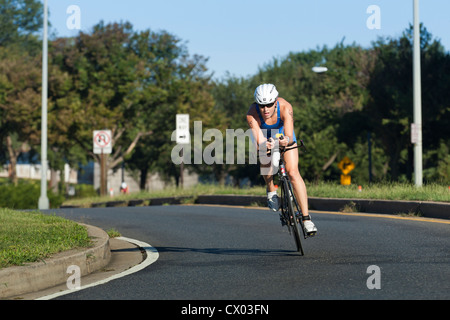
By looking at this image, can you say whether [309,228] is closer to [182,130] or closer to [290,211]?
[290,211]

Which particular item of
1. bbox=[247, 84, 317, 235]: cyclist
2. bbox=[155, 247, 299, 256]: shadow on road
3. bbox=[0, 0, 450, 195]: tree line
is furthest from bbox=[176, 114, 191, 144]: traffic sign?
bbox=[247, 84, 317, 235]: cyclist

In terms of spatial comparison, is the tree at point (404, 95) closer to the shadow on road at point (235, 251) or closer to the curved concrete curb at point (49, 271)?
the shadow on road at point (235, 251)

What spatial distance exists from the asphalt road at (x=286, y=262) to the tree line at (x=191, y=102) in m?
21.7

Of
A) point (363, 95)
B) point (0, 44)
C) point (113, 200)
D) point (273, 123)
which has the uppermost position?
point (0, 44)

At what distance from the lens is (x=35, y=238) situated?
31.8ft

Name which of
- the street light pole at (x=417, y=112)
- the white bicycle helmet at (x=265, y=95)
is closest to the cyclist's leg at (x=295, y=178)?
the white bicycle helmet at (x=265, y=95)

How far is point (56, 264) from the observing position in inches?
312

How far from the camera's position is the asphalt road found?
665 cm

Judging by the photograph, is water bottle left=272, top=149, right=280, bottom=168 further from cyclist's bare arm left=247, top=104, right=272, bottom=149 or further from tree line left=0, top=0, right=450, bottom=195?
tree line left=0, top=0, right=450, bottom=195

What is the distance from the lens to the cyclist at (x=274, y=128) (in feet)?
29.1

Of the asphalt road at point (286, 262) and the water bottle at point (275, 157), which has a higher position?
the water bottle at point (275, 157)
